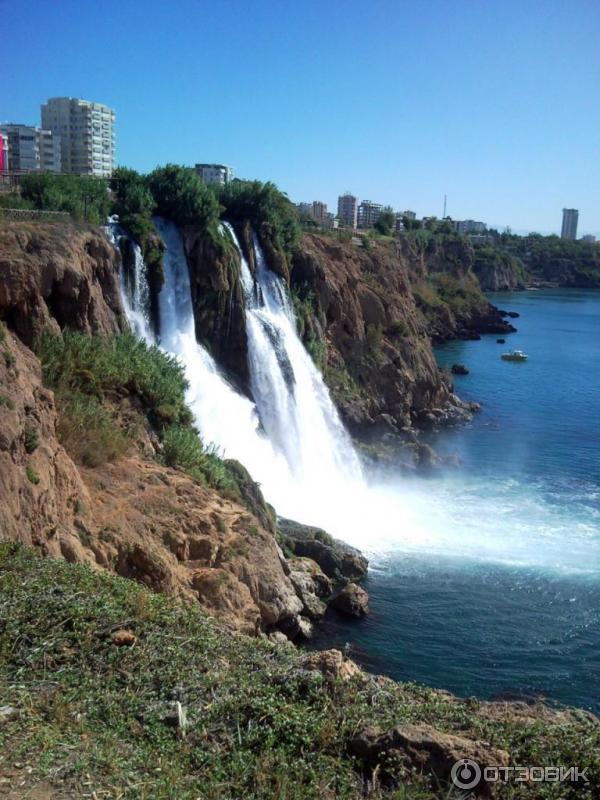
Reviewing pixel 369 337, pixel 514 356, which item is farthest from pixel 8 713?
pixel 514 356

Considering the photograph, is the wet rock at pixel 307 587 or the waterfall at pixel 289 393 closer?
the wet rock at pixel 307 587

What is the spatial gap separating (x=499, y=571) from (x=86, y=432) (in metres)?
11.7

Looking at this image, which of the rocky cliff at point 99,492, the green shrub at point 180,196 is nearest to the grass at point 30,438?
the rocky cliff at point 99,492

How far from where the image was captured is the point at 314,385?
30.1 m

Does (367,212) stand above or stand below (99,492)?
above

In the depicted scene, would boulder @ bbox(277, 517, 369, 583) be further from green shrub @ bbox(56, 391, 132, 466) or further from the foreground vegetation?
green shrub @ bbox(56, 391, 132, 466)

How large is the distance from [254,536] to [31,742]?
9.56 metres

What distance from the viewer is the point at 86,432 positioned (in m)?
14.6

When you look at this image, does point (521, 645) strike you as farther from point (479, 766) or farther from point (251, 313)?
Answer: point (251, 313)

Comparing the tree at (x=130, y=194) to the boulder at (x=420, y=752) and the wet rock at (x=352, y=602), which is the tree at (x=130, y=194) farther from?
the boulder at (x=420, y=752)

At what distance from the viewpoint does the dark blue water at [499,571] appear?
618 inches

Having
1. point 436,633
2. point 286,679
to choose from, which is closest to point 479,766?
point 286,679

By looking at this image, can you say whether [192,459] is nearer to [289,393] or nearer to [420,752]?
[289,393]

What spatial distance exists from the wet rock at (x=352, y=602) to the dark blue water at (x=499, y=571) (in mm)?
300
